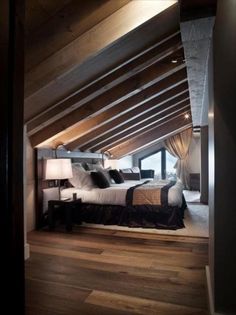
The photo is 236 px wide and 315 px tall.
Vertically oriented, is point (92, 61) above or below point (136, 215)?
above

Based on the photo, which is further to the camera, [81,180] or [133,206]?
[81,180]

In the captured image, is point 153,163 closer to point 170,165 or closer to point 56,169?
point 170,165

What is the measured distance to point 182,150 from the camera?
362 inches

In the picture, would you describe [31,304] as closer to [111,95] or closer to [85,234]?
[85,234]

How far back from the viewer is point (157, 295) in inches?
82.4

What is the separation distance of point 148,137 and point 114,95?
15.1 feet

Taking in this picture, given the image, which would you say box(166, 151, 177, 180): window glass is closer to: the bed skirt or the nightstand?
the bed skirt

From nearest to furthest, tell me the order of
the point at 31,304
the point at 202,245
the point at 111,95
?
the point at 31,304, the point at 202,245, the point at 111,95

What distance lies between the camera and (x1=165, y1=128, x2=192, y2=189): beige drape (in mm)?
9172

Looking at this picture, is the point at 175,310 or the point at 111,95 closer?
the point at 175,310
